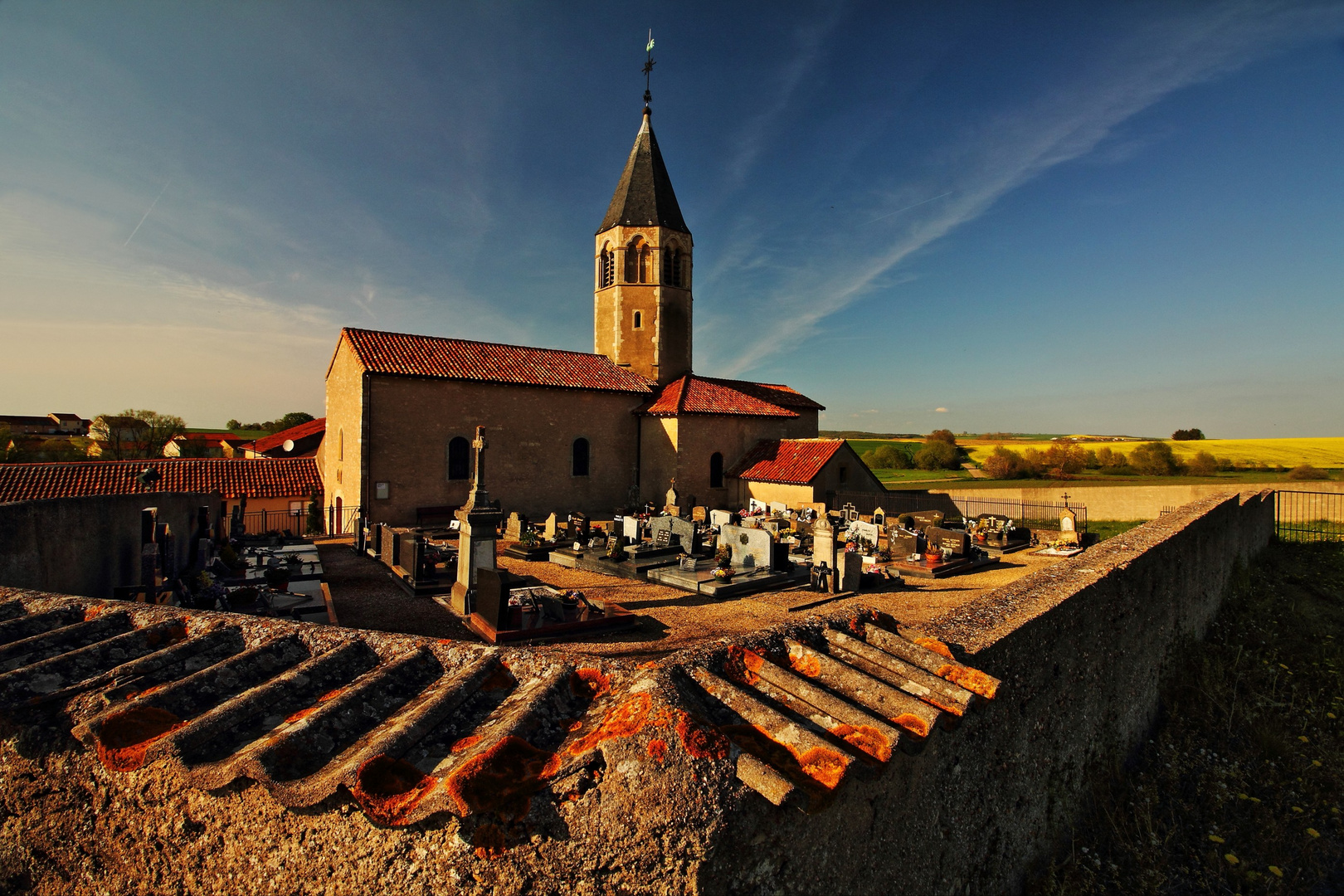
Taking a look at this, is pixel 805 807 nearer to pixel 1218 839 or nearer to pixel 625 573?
pixel 1218 839

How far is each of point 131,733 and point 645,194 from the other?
28.6m

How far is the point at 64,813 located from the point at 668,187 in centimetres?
2992

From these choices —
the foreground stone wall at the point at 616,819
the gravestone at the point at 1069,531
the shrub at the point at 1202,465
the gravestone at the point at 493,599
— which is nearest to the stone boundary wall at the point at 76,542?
the foreground stone wall at the point at 616,819

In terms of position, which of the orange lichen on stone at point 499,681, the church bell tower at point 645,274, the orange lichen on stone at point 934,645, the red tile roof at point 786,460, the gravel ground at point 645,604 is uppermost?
the church bell tower at point 645,274

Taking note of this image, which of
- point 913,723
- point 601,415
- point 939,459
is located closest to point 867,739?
point 913,723

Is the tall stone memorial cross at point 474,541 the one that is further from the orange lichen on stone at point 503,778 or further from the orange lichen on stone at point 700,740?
the orange lichen on stone at point 700,740

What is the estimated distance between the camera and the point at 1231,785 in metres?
6.88

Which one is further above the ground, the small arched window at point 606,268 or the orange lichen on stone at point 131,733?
the small arched window at point 606,268

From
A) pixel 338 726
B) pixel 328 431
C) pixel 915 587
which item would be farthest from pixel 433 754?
pixel 328 431

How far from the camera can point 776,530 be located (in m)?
17.8

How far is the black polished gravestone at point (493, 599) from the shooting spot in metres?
8.90

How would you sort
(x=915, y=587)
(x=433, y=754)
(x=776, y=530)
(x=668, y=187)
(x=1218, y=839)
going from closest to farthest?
(x=433, y=754), (x=1218, y=839), (x=915, y=587), (x=776, y=530), (x=668, y=187)

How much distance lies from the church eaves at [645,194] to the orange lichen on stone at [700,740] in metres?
27.4

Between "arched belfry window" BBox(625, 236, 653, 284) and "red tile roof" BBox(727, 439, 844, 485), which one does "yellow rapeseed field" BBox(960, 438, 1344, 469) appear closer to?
"red tile roof" BBox(727, 439, 844, 485)
